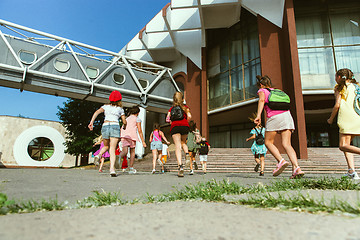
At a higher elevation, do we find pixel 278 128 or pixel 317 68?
pixel 317 68

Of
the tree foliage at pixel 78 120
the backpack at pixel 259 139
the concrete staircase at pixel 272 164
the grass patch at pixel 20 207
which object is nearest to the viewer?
the grass patch at pixel 20 207

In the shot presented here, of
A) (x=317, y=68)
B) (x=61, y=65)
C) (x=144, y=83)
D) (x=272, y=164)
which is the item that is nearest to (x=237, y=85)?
(x=317, y=68)

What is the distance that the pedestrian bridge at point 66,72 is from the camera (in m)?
12.7

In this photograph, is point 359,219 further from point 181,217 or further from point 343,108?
point 343,108

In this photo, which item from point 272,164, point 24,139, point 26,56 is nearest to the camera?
point 272,164

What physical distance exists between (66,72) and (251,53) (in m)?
12.4

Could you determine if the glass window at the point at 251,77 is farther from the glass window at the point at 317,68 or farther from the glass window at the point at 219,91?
the glass window at the point at 317,68

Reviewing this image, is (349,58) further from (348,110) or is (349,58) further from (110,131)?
(110,131)

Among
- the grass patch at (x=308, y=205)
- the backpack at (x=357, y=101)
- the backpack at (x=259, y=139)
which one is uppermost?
the backpack at (x=357, y=101)

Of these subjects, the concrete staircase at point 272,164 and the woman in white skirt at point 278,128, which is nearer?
the woman in white skirt at point 278,128

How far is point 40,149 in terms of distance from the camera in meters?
31.1

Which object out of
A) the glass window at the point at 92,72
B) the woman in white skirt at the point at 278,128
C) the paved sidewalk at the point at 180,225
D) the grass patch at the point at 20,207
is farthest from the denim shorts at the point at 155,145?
the glass window at the point at 92,72

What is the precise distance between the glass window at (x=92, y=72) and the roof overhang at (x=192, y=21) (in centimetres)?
583

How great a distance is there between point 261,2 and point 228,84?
19.1ft
